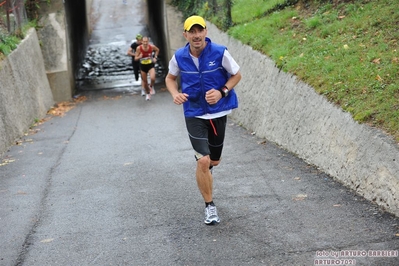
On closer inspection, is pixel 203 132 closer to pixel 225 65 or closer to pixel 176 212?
pixel 225 65

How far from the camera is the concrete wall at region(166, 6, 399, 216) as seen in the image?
6.17 m

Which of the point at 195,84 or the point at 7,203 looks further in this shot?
→ the point at 7,203

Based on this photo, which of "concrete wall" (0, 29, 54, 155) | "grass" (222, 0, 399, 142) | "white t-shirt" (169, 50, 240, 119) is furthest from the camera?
"concrete wall" (0, 29, 54, 155)

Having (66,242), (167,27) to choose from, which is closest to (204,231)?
(66,242)

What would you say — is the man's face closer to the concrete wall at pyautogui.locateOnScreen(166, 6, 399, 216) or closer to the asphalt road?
the asphalt road

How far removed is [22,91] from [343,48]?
8.41 m

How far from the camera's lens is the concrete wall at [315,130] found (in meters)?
6.17

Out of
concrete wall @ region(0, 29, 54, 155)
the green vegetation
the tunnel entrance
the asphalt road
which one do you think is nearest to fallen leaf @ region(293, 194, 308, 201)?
the asphalt road

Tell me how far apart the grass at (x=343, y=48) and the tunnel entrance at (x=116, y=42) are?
9519 mm

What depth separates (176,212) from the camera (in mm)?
6715

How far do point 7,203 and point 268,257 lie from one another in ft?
12.9

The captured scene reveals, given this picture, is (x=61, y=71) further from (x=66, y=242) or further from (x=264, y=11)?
(x=66, y=242)

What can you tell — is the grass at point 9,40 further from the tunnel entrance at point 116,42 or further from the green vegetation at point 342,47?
the green vegetation at point 342,47

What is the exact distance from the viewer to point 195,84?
608cm
